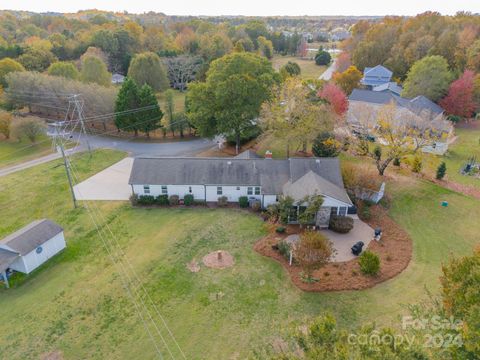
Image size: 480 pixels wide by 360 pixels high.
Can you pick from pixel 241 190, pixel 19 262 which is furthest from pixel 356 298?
pixel 19 262

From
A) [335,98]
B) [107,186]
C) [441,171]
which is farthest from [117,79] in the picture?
[441,171]

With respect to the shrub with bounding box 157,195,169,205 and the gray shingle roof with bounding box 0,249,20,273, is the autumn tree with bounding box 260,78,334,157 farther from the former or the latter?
the gray shingle roof with bounding box 0,249,20,273

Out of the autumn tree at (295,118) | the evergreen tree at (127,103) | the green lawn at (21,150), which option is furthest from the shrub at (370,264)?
the green lawn at (21,150)

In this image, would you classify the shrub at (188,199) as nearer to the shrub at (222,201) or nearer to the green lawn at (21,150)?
the shrub at (222,201)

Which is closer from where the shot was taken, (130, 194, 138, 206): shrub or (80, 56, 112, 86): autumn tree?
(130, 194, 138, 206): shrub

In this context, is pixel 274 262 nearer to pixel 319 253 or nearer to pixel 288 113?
pixel 319 253

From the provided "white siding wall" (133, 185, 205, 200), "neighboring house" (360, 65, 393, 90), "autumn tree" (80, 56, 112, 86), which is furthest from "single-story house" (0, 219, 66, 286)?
"neighboring house" (360, 65, 393, 90)

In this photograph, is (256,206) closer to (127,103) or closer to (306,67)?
(127,103)
